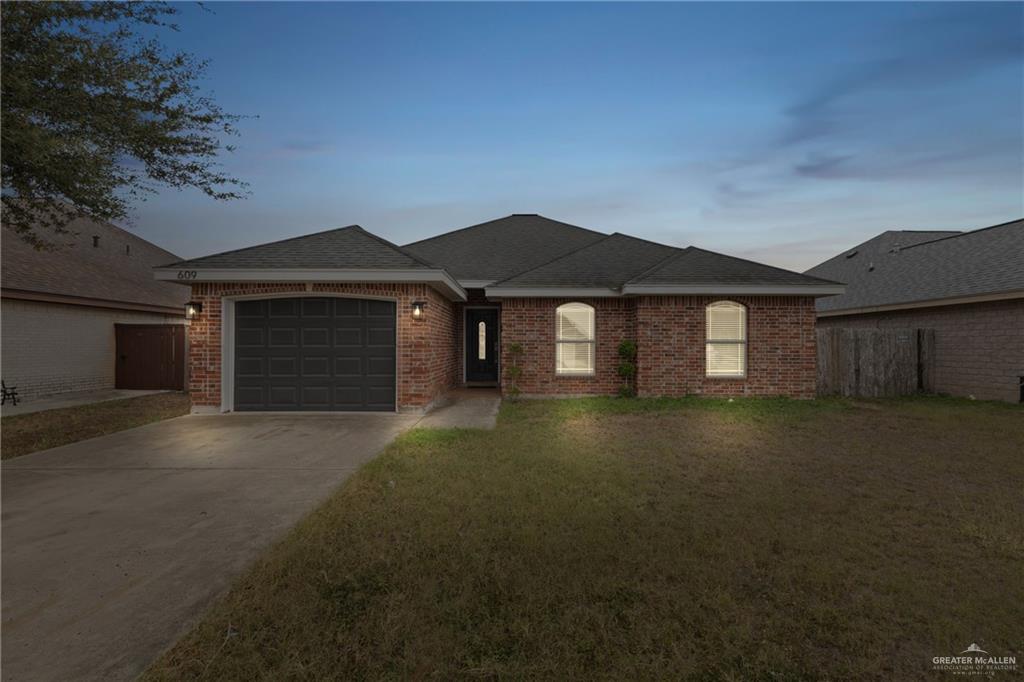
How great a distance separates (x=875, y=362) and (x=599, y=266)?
8242 mm

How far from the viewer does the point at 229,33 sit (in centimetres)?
1058

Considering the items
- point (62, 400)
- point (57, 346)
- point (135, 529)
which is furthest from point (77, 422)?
point (135, 529)

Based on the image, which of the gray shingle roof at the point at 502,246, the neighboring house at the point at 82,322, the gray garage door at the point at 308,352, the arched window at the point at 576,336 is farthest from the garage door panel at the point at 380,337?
the neighboring house at the point at 82,322

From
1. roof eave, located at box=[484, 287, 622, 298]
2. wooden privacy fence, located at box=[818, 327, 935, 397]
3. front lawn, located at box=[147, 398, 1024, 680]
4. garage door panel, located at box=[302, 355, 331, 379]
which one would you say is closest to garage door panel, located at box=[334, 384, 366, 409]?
garage door panel, located at box=[302, 355, 331, 379]

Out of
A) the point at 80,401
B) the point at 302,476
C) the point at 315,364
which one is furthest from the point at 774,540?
the point at 80,401

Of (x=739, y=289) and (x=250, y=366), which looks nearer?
(x=250, y=366)

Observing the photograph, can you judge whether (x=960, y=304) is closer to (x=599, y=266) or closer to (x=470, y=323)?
(x=599, y=266)

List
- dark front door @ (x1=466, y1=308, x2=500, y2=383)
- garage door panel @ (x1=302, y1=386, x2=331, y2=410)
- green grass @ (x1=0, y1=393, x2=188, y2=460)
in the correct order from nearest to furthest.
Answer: green grass @ (x1=0, y1=393, x2=188, y2=460)
garage door panel @ (x1=302, y1=386, x2=331, y2=410)
dark front door @ (x1=466, y1=308, x2=500, y2=383)

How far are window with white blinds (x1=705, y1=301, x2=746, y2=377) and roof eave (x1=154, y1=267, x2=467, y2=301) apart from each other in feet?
22.7

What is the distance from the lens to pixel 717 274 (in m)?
11.1

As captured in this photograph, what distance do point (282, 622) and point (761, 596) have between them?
2937 mm

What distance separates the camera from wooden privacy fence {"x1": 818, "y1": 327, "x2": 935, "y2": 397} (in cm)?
1228

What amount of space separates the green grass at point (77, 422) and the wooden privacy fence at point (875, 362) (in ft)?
53.3

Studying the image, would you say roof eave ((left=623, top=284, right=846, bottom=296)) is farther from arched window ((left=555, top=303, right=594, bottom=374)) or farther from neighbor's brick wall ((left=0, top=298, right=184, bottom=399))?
neighbor's brick wall ((left=0, top=298, right=184, bottom=399))
